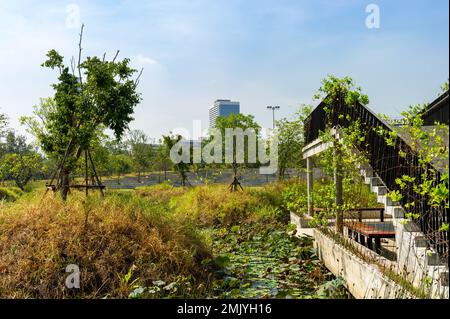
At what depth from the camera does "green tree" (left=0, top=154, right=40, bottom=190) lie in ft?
77.2

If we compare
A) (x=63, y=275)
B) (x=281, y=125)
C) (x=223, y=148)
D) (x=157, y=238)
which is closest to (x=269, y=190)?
(x=223, y=148)

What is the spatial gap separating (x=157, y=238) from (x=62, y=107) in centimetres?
489

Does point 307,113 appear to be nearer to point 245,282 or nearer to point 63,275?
point 245,282

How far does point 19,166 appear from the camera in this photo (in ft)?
79.0

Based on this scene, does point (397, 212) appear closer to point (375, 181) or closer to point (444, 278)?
point (375, 181)

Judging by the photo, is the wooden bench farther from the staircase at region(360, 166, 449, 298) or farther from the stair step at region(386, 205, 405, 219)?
the stair step at region(386, 205, 405, 219)

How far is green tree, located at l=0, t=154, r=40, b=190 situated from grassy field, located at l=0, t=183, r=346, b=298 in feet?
55.6

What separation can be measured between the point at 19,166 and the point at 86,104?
54.2 feet

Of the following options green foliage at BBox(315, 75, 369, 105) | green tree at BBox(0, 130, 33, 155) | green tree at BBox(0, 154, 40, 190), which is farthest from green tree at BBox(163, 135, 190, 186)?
green foliage at BBox(315, 75, 369, 105)

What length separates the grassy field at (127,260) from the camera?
6180 mm

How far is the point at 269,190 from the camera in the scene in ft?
56.1

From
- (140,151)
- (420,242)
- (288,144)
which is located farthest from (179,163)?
(420,242)

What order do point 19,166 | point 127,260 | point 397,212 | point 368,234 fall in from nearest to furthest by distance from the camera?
point 397,212, point 127,260, point 368,234, point 19,166
